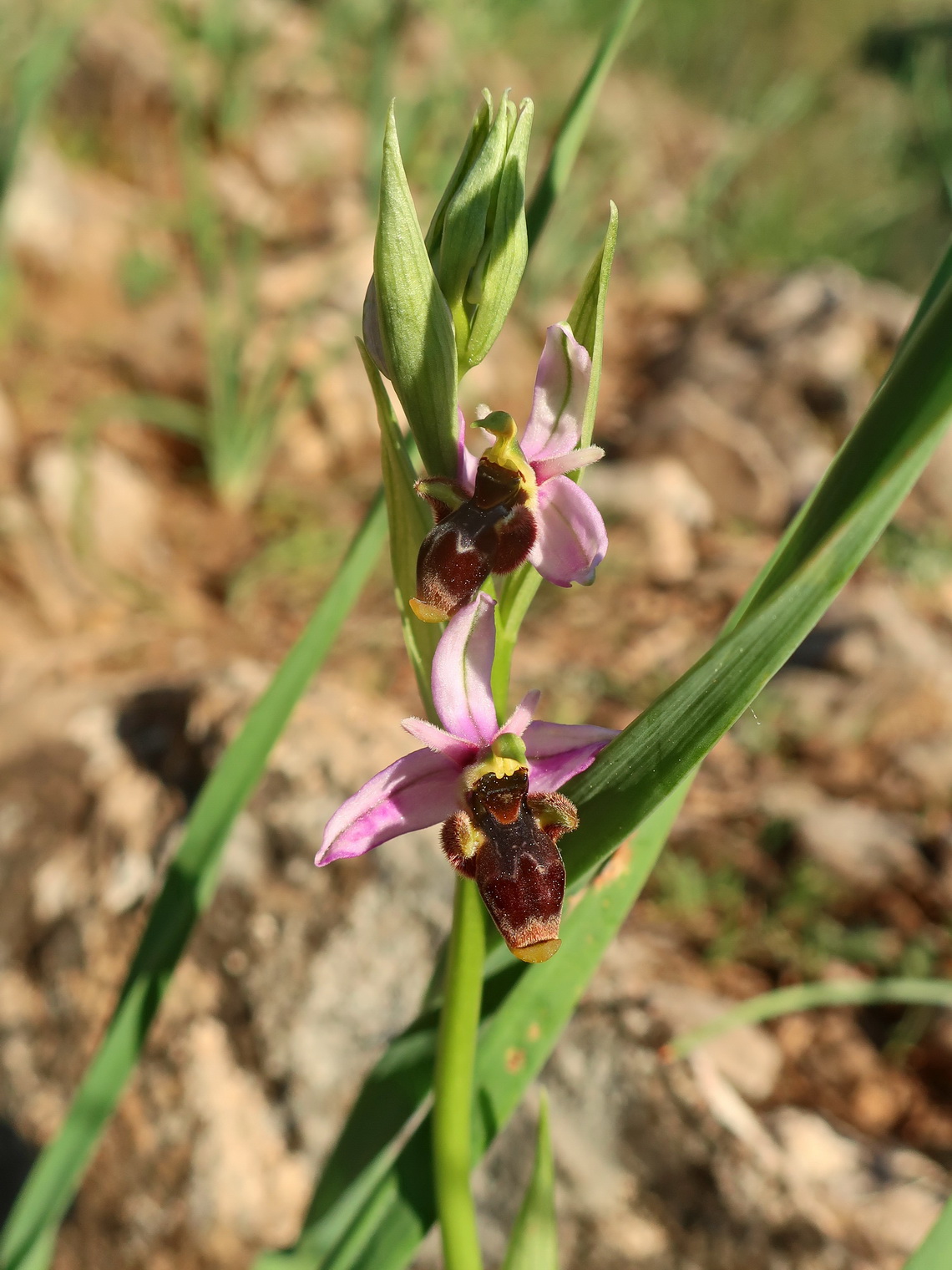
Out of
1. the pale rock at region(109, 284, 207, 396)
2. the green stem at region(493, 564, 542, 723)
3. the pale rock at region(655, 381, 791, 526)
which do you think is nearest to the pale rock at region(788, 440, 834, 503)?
the pale rock at region(655, 381, 791, 526)

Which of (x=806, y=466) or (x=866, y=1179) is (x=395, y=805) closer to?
(x=866, y=1179)

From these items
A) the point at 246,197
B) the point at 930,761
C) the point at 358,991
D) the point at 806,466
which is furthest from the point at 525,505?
the point at 246,197

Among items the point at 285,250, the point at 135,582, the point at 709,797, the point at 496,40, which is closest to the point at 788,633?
the point at 709,797

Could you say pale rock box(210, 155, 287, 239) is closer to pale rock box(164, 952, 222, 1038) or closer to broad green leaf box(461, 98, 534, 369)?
pale rock box(164, 952, 222, 1038)

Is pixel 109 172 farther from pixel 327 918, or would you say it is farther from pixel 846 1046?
pixel 846 1046

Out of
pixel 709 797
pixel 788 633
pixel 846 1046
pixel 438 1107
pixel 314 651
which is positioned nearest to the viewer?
pixel 788 633

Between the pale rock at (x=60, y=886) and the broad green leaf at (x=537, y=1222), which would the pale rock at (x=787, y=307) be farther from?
the broad green leaf at (x=537, y=1222)
